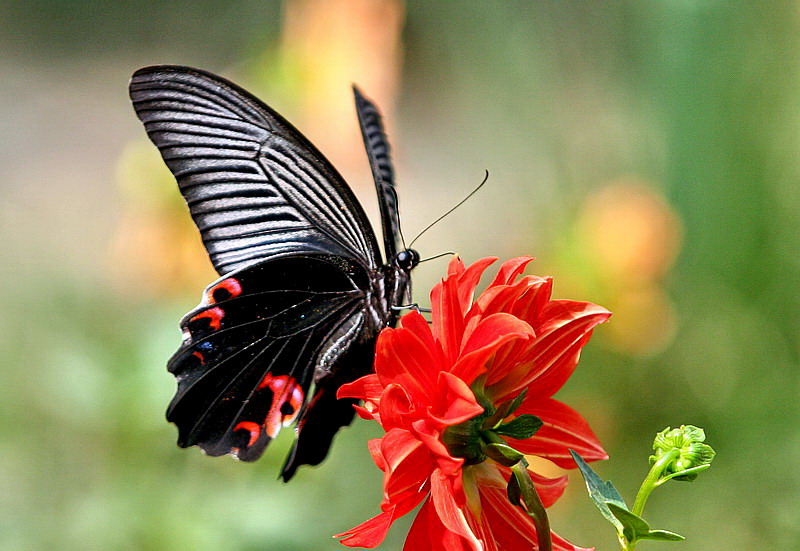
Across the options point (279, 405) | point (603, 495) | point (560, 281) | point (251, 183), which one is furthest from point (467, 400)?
point (560, 281)

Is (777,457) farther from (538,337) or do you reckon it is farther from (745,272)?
(538,337)

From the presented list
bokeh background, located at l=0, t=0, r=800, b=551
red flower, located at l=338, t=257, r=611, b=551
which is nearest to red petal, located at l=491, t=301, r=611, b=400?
red flower, located at l=338, t=257, r=611, b=551

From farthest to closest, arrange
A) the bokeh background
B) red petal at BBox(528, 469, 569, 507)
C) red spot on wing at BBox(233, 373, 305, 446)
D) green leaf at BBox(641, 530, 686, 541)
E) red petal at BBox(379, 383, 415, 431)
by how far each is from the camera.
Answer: the bokeh background < red spot on wing at BBox(233, 373, 305, 446) < red petal at BBox(528, 469, 569, 507) < red petal at BBox(379, 383, 415, 431) < green leaf at BBox(641, 530, 686, 541)

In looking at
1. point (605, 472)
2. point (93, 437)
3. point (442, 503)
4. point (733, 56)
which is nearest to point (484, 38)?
point (733, 56)

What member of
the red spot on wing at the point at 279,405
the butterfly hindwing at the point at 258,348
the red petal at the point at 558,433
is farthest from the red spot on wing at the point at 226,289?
the red petal at the point at 558,433

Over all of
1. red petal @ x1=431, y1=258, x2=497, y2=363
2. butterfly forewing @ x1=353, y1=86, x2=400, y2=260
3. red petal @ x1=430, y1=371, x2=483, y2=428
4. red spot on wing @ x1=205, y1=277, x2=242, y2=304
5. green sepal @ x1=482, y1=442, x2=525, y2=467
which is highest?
butterfly forewing @ x1=353, y1=86, x2=400, y2=260

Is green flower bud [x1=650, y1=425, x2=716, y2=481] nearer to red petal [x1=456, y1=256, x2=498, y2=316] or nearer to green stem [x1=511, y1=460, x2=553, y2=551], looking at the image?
green stem [x1=511, y1=460, x2=553, y2=551]
